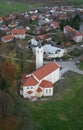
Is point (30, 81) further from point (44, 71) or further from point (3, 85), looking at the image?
point (3, 85)

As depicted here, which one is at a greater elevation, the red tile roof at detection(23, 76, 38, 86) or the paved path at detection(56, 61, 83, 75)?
the red tile roof at detection(23, 76, 38, 86)

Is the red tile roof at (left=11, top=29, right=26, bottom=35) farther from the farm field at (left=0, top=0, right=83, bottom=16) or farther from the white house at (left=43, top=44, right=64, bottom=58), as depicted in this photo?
the farm field at (left=0, top=0, right=83, bottom=16)

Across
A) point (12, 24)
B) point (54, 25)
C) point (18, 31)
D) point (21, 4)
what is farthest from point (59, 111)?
point (21, 4)

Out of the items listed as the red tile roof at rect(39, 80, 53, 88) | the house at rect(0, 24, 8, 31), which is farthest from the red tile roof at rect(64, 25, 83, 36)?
the red tile roof at rect(39, 80, 53, 88)

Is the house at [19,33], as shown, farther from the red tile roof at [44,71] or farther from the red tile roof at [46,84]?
the red tile roof at [46,84]

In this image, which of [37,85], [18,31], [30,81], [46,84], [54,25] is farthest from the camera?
[54,25]

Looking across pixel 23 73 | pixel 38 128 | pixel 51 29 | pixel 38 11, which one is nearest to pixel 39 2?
pixel 38 11

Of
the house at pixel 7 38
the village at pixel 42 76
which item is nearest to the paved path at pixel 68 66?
the village at pixel 42 76
